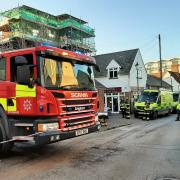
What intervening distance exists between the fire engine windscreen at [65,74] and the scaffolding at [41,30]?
18547 millimetres

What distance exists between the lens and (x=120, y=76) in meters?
40.6

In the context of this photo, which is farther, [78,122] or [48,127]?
[78,122]

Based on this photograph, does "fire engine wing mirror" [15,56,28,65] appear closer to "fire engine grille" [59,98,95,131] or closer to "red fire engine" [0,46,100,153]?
"red fire engine" [0,46,100,153]

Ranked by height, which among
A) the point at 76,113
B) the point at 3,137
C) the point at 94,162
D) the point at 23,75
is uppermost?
the point at 23,75

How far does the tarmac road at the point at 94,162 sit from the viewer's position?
743 cm

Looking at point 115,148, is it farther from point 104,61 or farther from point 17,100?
point 104,61

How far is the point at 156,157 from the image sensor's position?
31.3 ft

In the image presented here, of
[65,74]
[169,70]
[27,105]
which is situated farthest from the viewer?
[169,70]

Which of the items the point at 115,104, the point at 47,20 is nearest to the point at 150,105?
the point at 115,104

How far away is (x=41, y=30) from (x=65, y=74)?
2571 cm

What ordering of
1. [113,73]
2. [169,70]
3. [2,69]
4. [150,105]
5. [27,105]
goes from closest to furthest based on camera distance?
[27,105], [2,69], [150,105], [113,73], [169,70]

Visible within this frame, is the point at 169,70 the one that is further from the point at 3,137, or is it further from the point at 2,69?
the point at 3,137

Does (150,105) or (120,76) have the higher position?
(120,76)

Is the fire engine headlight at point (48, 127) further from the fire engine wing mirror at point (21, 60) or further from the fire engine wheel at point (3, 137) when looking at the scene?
the fire engine wing mirror at point (21, 60)
